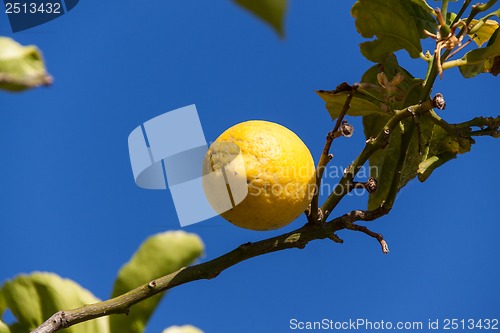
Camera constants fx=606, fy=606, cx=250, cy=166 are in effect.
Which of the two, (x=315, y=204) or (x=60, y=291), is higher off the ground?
(x=315, y=204)

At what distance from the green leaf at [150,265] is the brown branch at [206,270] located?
0.03 metres

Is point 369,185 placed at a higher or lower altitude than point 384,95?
lower

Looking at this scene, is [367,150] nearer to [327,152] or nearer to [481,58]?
[327,152]

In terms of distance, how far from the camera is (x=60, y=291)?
115 centimetres

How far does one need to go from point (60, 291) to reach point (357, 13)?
37.2 inches

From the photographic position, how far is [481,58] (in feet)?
4.35

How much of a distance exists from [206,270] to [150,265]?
0.10 m

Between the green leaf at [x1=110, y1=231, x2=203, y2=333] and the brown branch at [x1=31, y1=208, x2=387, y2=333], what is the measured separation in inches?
1.0

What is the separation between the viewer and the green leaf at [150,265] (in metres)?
1.01

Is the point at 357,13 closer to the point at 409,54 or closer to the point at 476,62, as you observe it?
the point at 409,54

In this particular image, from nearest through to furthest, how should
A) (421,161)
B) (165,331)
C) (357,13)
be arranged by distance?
(165,331), (421,161), (357,13)

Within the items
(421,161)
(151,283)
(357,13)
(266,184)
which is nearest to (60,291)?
(151,283)

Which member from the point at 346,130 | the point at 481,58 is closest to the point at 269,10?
the point at 346,130

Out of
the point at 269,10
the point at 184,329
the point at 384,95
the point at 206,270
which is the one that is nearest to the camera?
the point at 269,10
